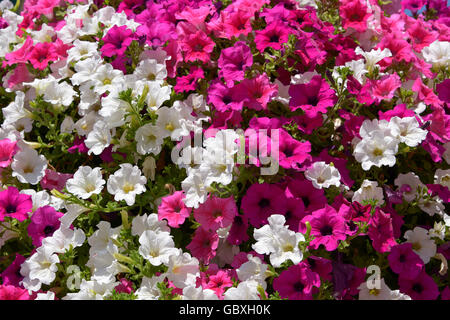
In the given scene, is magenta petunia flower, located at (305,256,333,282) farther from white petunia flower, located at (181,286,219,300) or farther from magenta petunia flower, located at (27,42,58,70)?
magenta petunia flower, located at (27,42,58,70)

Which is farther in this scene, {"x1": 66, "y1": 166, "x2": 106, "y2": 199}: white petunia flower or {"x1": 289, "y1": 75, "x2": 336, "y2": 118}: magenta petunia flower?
{"x1": 289, "y1": 75, "x2": 336, "y2": 118}: magenta petunia flower

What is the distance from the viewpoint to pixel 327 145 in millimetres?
2318

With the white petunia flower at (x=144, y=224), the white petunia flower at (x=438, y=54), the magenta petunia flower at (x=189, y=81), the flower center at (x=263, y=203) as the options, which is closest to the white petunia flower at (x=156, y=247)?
the white petunia flower at (x=144, y=224)

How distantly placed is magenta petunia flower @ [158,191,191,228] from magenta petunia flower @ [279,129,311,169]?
419 mm

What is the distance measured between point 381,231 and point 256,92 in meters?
0.76

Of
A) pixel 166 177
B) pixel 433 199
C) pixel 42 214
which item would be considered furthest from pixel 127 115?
pixel 433 199

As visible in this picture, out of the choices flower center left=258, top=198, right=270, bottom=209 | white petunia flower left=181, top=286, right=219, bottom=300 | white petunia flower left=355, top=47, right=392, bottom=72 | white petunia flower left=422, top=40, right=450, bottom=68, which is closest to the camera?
white petunia flower left=181, top=286, right=219, bottom=300

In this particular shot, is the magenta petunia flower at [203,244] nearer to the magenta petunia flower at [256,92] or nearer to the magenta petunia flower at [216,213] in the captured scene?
the magenta petunia flower at [216,213]

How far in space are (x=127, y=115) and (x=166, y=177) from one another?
1.03 feet

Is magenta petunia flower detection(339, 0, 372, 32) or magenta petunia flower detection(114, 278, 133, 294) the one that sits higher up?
magenta petunia flower detection(339, 0, 372, 32)

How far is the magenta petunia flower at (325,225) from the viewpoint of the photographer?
1.87m

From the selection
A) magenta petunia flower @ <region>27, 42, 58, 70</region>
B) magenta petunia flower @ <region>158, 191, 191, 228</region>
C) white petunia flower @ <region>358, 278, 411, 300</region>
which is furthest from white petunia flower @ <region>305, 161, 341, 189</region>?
magenta petunia flower @ <region>27, 42, 58, 70</region>

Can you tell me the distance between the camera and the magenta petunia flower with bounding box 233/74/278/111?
2207 millimetres

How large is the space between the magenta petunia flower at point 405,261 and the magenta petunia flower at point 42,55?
70.3 inches
